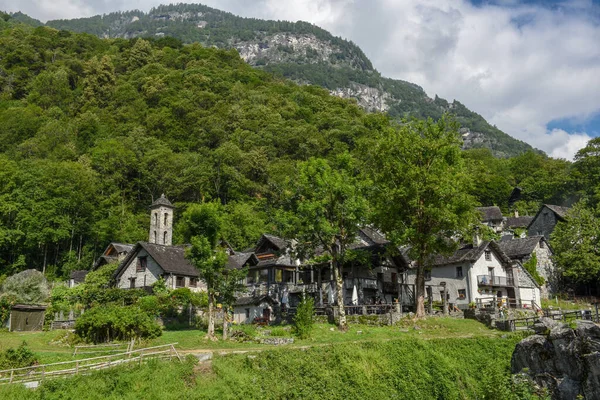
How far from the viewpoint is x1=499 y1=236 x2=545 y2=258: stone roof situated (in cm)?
5769

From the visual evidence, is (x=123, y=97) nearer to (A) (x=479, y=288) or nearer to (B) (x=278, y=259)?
(B) (x=278, y=259)

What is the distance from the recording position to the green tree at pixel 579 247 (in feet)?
180

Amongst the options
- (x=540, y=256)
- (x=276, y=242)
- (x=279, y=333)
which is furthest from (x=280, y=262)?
(x=540, y=256)

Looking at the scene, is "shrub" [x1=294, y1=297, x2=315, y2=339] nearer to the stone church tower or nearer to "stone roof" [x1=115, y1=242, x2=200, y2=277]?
"stone roof" [x1=115, y1=242, x2=200, y2=277]

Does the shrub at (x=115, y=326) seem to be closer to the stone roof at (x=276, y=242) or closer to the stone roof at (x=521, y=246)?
the stone roof at (x=276, y=242)

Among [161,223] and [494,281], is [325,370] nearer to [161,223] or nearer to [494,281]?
[494,281]

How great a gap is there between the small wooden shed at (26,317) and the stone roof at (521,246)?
48.8m

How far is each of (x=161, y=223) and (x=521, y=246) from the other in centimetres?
4294

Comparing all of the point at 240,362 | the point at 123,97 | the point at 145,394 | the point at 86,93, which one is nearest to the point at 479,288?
the point at 240,362

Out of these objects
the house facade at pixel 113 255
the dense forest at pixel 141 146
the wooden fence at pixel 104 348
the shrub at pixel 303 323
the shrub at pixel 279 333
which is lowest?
the wooden fence at pixel 104 348

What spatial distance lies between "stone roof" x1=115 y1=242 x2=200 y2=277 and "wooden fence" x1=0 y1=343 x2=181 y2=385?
75.2 feet

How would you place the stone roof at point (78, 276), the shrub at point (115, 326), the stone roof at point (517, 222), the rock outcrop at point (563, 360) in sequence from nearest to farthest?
the rock outcrop at point (563, 360) → the shrub at point (115, 326) → the stone roof at point (78, 276) → the stone roof at point (517, 222)

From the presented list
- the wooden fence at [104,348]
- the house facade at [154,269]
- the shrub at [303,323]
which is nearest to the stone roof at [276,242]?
the house facade at [154,269]

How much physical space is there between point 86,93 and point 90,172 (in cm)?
3916
